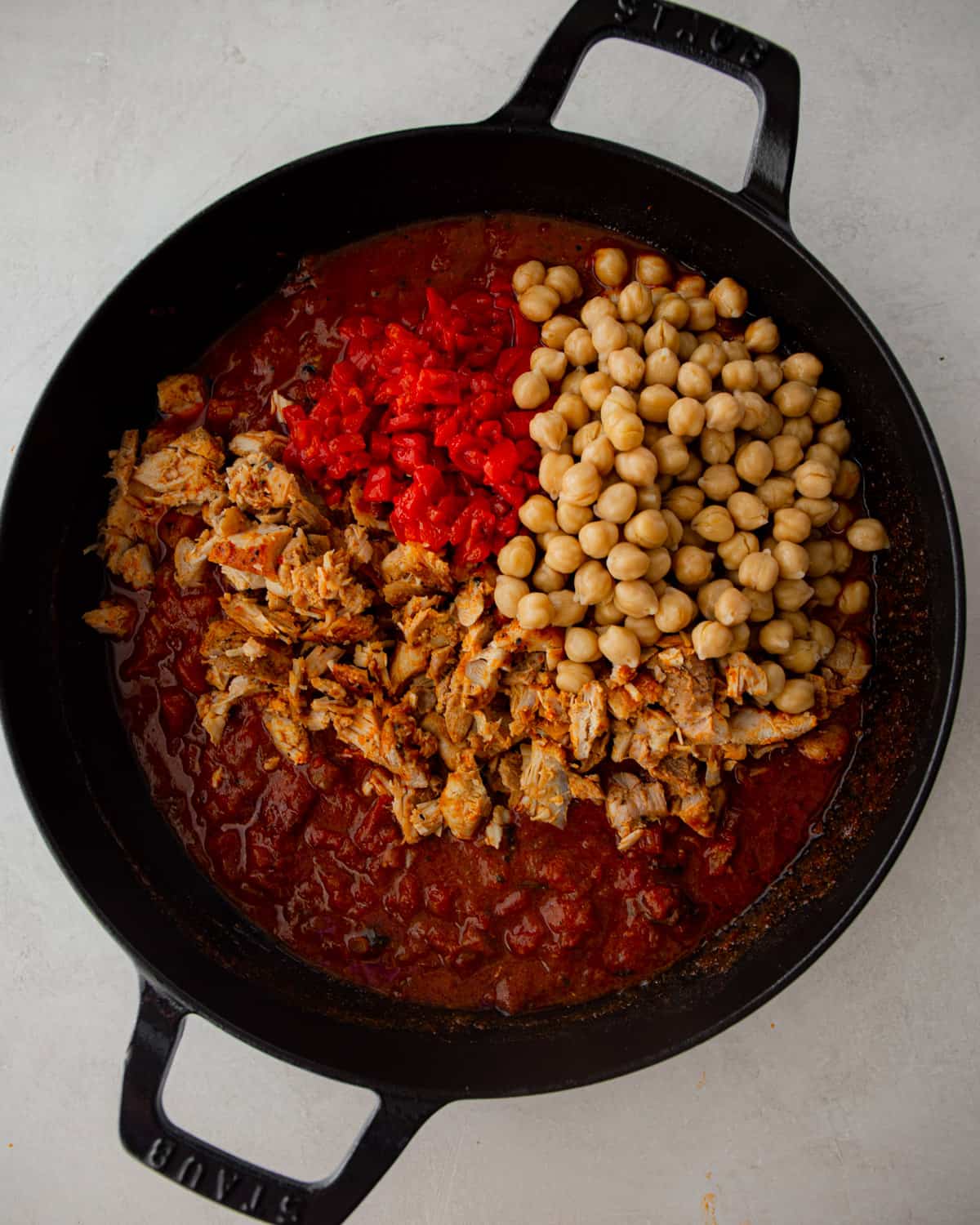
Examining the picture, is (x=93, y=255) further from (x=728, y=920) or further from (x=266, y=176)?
(x=728, y=920)

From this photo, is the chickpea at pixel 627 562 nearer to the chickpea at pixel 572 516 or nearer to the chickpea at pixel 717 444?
the chickpea at pixel 572 516

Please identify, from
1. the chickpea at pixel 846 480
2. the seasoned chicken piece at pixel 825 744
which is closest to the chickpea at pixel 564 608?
the seasoned chicken piece at pixel 825 744

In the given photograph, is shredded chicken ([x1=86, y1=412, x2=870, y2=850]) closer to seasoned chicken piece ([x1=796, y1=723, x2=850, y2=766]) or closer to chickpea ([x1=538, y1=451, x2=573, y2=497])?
seasoned chicken piece ([x1=796, y1=723, x2=850, y2=766])

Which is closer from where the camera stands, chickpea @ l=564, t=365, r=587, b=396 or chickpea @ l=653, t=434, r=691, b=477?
chickpea @ l=653, t=434, r=691, b=477

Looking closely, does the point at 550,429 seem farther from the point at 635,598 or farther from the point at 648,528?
the point at 635,598

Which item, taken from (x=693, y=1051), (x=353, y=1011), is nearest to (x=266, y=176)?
(x=353, y=1011)

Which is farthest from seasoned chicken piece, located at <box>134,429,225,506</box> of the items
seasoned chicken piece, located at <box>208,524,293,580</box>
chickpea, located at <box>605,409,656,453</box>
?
chickpea, located at <box>605,409,656,453</box>
